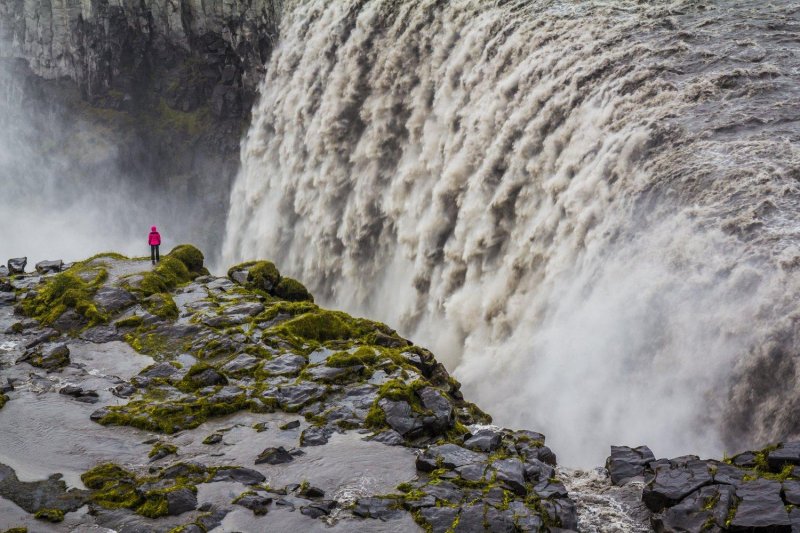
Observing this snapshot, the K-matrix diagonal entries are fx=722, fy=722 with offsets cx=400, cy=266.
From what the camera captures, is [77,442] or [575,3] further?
[575,3]

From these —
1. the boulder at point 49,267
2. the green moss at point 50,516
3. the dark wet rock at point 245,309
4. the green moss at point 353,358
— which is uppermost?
the boulder at point 49,267

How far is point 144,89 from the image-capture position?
65.4 metres

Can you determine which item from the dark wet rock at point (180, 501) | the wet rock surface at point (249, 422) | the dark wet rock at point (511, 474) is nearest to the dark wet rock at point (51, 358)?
the wet rock surface at point (249, 422)

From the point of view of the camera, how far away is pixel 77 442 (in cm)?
1652

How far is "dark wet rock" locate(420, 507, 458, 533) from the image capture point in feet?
42.1

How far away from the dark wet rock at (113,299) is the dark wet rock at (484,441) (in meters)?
14.8

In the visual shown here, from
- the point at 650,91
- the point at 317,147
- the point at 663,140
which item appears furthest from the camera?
the point at 317,147

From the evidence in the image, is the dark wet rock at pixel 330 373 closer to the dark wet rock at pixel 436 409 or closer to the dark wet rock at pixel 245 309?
the dark wet rock at pixel 436 409

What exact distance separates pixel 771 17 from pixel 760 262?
1607cm

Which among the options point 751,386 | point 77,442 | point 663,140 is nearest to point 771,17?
point 663,140

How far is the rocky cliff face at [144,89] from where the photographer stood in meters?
62.0

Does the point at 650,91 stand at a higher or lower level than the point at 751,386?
higher

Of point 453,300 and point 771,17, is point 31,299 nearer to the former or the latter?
point 453,300

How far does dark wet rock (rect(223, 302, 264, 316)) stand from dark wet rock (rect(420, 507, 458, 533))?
1258 centimetres
